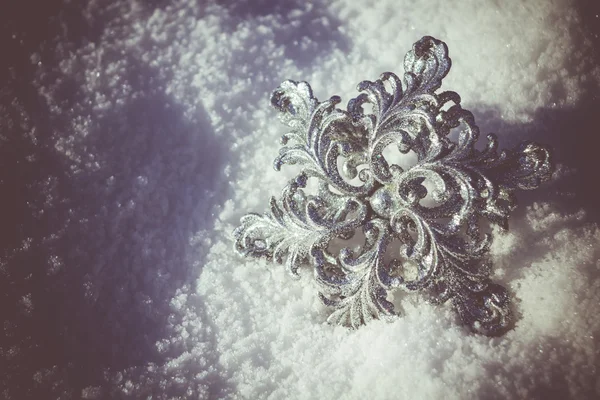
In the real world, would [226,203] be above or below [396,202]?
above

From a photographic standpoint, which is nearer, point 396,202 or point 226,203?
point 396,202

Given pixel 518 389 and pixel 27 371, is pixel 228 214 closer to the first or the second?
pixel 27 371

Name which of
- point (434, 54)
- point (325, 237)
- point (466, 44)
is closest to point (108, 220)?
point (325, 237)
